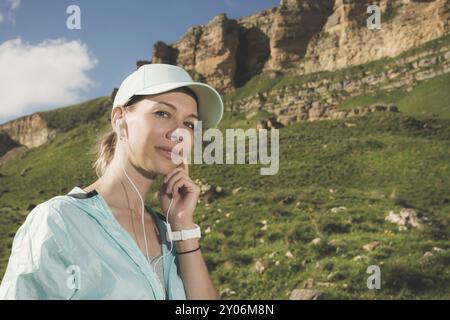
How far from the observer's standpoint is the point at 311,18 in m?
103

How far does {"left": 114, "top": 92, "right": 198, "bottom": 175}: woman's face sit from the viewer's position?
2258 mm

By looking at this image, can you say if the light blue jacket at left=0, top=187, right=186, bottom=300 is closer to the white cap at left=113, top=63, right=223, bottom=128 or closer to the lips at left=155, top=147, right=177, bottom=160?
the lips at left=155, top=147, right=177, bottom=160

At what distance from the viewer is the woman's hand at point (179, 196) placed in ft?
8.25

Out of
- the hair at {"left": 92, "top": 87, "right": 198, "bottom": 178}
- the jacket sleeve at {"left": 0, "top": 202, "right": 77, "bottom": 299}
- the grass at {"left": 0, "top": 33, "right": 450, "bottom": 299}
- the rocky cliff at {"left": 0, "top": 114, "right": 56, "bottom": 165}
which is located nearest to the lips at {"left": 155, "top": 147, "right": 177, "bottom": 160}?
the hair at {"left": 92, "top": 87, "right": 198, "bottom": 178}

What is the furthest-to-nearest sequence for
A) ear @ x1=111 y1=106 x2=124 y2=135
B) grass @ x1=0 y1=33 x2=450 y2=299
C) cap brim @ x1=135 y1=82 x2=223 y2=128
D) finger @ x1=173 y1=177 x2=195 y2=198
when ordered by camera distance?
grass @ x1=0 y1=33 x2=450 y2=299 < finger @ x1=173 y1=177 x2=195 y2=198 < ear @ x1=111 y1=106 x2=124 y2=135 < cap brim @ x1=135 y1=82 x2=223 y2=128

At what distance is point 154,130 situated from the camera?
226 cm

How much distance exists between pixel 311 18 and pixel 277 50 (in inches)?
443

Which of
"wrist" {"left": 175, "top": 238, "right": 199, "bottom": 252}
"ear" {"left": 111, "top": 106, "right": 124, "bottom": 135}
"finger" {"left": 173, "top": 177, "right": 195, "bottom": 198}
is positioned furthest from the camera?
"finger" {"left": 173, "top": 177, "right": 195, "bottom": 198}

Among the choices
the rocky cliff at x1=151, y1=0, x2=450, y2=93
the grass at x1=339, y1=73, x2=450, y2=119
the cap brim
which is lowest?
the cap brim

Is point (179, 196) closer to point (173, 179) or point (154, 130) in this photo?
point (173, 179)

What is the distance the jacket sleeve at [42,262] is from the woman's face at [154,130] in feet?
2.01

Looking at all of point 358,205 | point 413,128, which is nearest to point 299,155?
point 413,128
